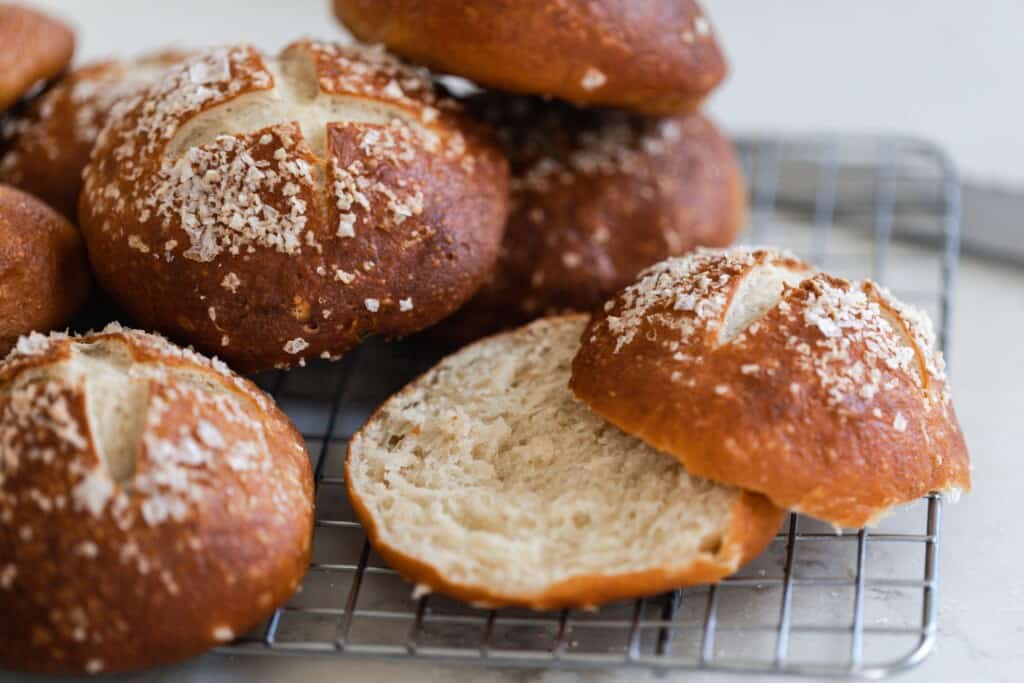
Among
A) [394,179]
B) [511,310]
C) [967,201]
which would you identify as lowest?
[967,201]

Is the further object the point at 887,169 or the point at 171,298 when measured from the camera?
the point at 887,169

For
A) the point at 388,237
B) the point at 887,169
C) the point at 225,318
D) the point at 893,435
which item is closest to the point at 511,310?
the point at 388,237

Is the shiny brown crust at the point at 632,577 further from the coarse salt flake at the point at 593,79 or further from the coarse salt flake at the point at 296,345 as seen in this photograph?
the coarse salt flake at the point at 593,79

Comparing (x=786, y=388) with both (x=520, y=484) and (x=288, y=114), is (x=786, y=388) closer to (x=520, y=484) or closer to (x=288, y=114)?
(x=520, y=484)

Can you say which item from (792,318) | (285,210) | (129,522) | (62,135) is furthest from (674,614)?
(62,135)

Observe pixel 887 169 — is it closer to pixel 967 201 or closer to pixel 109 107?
pixel 967 201

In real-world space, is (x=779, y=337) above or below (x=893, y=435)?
above

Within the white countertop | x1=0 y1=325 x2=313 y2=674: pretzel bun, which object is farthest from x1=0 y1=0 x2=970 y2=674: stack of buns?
the white countertop
